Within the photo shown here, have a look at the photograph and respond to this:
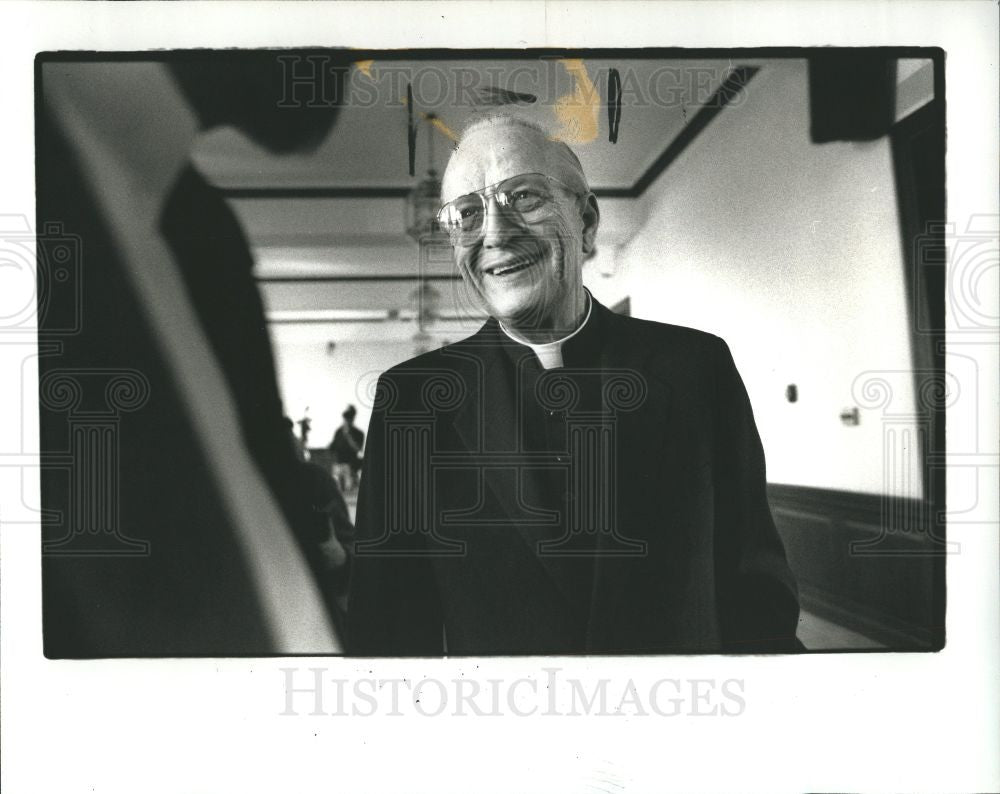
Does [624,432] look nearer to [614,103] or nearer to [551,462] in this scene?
[551,462]

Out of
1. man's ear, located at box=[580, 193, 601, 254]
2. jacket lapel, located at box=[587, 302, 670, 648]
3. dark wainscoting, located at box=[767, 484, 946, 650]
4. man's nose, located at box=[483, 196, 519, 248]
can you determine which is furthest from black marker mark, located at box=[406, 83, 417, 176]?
dark wainscoting, located at box=[767, 484, 946, 650]

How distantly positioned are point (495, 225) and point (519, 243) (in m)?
0.06

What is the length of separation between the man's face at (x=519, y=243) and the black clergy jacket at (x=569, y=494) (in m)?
0.06

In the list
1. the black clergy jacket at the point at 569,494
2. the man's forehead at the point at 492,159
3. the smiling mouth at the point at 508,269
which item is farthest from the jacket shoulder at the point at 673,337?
the man's forehead at the point at 492,159

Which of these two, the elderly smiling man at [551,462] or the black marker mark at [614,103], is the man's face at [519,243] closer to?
the elderly smiling man at [551,462]

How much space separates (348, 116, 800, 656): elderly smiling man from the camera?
1.66m

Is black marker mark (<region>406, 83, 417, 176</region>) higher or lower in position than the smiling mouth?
higher

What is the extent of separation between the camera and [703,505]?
168cm

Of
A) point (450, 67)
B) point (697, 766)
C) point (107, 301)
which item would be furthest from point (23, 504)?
point (697, 766)

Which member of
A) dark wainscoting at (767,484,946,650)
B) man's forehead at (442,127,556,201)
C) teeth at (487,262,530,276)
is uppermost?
man's forehead at (442,127,556,201)

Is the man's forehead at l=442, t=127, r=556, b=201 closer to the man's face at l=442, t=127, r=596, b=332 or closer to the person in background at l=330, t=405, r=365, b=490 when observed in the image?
the man's face at l=442, t=127, r=596, b=332

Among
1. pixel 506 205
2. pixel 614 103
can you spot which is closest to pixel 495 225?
pixel 506 205

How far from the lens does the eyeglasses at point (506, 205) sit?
165 cm

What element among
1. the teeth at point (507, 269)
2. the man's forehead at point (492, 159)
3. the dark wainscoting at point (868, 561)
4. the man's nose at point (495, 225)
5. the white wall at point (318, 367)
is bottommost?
the dark wainscoting at point (868, 561)
